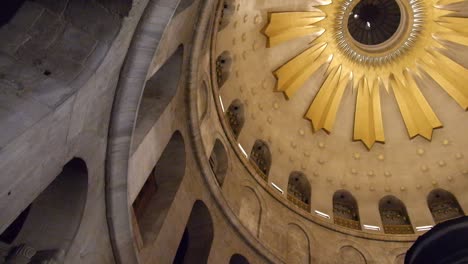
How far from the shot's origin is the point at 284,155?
14.3 m

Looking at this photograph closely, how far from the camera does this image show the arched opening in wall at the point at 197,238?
908 cm

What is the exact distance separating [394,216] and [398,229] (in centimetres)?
98

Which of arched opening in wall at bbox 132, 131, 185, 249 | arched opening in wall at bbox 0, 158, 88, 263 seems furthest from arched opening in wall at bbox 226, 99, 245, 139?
arched opening in wall at bbox 0, 158, 88, 263

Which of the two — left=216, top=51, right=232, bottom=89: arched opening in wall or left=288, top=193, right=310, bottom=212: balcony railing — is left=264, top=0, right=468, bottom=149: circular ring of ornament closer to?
left=216, top=51, right=232, bottom=89: arched opening in wall

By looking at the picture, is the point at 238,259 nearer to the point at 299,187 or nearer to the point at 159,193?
the point at 159,193

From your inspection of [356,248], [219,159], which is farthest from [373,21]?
[219,159]

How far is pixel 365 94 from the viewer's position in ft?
53.5

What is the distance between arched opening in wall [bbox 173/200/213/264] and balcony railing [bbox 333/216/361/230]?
5.24 metres

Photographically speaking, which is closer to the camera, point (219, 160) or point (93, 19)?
point (93, 19)

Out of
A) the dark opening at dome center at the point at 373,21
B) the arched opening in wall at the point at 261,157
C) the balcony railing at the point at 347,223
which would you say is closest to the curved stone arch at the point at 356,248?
the balcony railing at the point at 347,223

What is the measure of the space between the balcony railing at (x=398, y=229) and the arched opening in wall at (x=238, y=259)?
5.45 meters

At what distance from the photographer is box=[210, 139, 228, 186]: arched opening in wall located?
433 inches

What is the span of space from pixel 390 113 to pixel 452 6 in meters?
4.02

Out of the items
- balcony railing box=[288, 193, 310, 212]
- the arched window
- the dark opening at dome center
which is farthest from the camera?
the dark opening at dome center
